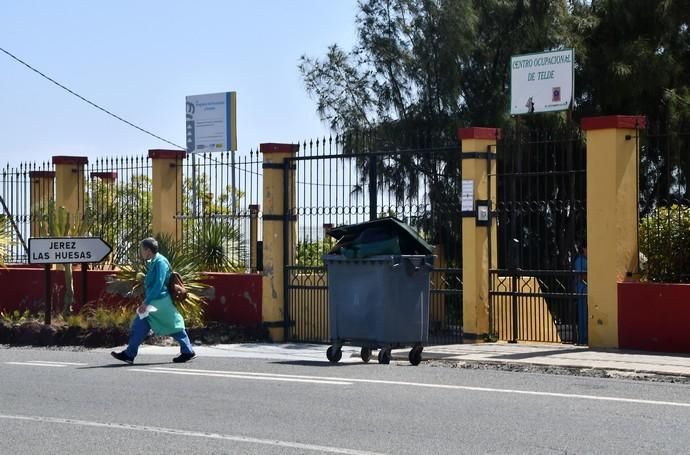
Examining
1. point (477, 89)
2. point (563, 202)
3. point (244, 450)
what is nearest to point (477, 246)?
point (563, 202)

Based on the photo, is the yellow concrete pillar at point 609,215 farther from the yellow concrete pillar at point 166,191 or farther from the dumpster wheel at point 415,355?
the yellow concrete pillar at point 166,191

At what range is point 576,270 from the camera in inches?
599

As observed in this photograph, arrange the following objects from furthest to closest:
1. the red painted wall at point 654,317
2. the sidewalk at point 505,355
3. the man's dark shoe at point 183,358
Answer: the man's dark shoe at point 183,358 → the red painted wall at point 654,317 → the sidewalk at point 505,355

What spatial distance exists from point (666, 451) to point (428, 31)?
60.9ft

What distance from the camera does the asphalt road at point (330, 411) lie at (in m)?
8.30

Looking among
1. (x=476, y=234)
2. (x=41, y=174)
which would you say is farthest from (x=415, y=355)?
(x=41, y=174)

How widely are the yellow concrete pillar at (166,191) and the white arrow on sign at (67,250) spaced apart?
1458mm

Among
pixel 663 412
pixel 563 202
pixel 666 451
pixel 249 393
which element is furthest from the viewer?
pixel 563 202

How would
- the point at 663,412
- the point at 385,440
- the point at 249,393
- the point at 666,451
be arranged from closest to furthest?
the point at 666,451 → the point at 385,440 → the point at 663,412 → the point at 249,393

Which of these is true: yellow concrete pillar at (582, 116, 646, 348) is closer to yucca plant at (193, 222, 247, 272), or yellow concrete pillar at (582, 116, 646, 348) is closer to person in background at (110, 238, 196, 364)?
person in background at (110, 238, 196, 364)

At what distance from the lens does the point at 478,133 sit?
1563 centimetres

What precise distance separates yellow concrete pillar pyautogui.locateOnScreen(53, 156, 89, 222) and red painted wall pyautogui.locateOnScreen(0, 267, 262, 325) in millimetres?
1362

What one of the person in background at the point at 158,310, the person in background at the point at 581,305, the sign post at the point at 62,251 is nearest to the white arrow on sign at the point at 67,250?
the sign post at the point at 62,251

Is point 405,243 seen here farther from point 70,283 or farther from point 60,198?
point 60,198
